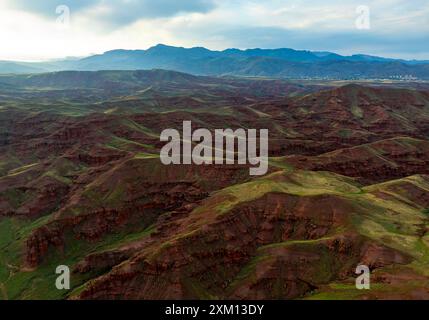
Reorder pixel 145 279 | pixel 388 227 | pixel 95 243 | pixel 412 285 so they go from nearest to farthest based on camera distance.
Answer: pixel 412 285 < pixel 145 279 < pixel 388 227 < pixel 95 243

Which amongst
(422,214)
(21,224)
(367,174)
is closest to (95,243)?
(21,224)

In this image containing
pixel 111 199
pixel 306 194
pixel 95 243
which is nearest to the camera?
pixel 306 194

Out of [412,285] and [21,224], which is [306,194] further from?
[21,224]

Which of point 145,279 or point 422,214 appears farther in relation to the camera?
point 422,214

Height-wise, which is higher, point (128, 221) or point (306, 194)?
point (306, 194)

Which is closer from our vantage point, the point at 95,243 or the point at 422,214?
the point at 422,214

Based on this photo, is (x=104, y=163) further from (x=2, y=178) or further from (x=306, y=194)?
(x=306, y=194)

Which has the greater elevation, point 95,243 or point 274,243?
point 274,243

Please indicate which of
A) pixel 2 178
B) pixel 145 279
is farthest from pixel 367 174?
pixel 2 178

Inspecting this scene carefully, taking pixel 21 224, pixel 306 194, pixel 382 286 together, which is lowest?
pixel 21 224
